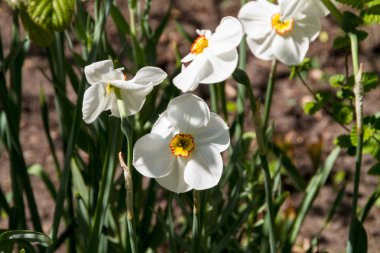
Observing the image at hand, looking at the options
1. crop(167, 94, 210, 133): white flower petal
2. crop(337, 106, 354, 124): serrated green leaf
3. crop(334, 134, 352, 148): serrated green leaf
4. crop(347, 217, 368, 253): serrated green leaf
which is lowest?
crop(347, 217, 368, 253): serrated green leaf

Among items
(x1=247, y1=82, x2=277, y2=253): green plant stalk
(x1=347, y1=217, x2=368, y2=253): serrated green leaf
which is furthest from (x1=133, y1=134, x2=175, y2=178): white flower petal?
(x1=347, y1=217, x2=368, y2=253): serrated green leaf

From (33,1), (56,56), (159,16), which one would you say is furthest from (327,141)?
(33,1)

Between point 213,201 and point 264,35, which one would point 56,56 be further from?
point 264,35

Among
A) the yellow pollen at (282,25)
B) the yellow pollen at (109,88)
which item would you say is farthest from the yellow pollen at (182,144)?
the yellow pollen at (282,25)

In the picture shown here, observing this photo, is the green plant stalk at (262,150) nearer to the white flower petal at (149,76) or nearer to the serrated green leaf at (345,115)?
the white flower petal at (149,76)

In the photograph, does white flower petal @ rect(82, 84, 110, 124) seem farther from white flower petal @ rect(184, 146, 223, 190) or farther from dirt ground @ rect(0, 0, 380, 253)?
dirt ground @ rect(0, 0, 380, 253)
